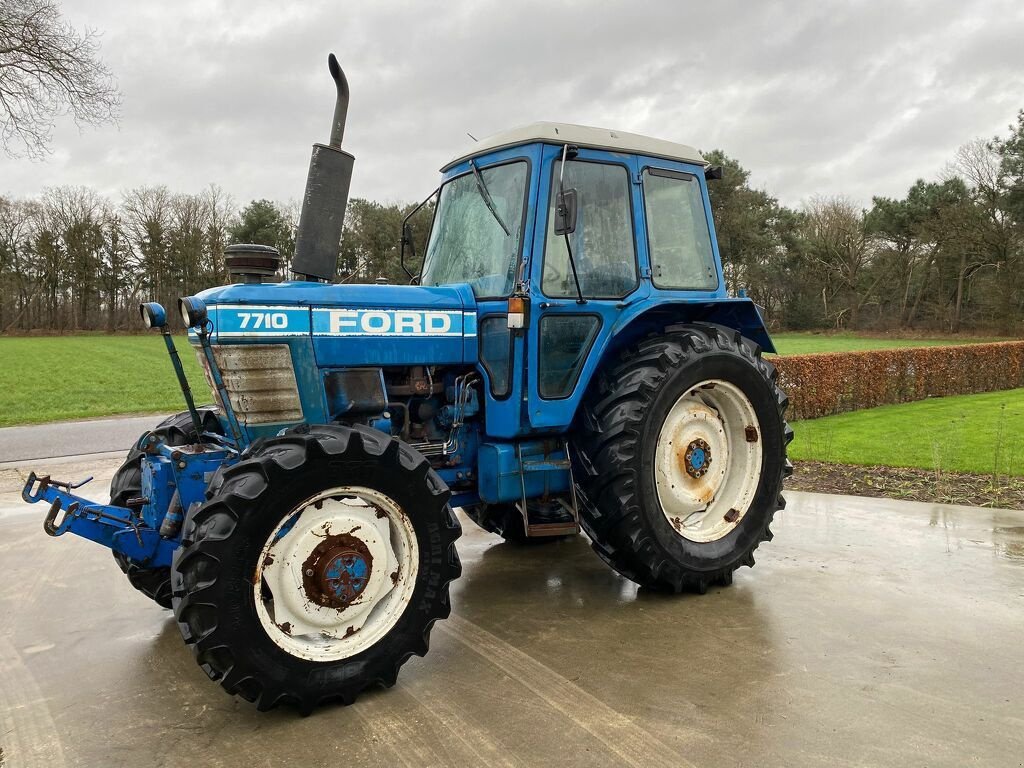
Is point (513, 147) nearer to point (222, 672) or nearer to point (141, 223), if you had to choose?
point (222, 672)

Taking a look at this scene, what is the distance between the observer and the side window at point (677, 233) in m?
4.35

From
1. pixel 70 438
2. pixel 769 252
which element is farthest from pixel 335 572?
pixel 769 252

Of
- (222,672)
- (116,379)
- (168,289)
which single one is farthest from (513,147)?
(168,289)

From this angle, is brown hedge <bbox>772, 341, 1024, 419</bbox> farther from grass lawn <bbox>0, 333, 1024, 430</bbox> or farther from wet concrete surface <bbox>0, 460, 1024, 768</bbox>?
wet concrete surface <bbox>0, 460, 1024, 768</bbox>

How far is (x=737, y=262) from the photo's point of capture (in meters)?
45.8

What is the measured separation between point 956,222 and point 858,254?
34.3 feet

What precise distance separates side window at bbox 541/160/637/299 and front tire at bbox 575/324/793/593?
43 centimetres

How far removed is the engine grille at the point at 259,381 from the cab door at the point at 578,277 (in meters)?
1.21

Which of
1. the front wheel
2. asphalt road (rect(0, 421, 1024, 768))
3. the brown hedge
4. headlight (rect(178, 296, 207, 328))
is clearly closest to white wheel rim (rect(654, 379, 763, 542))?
asphalt road (rect(0, 421, 1024, 768))

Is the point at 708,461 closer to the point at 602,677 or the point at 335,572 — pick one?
the point at 602,677

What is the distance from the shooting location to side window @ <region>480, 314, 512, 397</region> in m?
3.87

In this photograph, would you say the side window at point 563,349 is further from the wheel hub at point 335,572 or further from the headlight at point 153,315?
the headlight at point 153,315

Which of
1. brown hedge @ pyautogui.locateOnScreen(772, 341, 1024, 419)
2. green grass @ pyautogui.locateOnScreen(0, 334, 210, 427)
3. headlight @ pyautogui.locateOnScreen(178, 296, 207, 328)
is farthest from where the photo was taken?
green grass @ pyautogui.locateOnScreen(0, 334, 210, 427)

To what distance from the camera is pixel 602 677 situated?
316 centimetres
